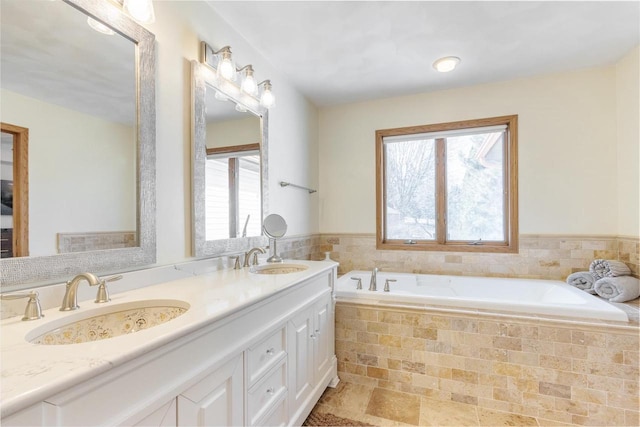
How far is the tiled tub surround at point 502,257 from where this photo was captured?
2465mm

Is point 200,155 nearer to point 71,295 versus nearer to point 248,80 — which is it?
point 248,80

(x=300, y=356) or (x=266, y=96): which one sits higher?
(x=266, y=96)

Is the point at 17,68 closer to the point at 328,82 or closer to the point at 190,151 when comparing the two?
the point at 190,151

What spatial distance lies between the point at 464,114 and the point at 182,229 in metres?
2.66

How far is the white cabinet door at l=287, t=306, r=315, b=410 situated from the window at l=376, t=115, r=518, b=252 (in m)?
1.60

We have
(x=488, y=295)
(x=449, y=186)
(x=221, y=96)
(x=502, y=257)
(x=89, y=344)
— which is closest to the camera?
(x=89, y=344)

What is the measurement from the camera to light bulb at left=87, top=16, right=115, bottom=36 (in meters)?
1.18

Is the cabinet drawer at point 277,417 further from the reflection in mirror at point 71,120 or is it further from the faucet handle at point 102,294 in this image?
the reflection in mirror at point 71,120

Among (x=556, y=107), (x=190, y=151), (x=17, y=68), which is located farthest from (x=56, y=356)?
(x=556, y=107)

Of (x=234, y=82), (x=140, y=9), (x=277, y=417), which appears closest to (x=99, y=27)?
(x=140, y=9)

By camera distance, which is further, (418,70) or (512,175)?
(512,175)

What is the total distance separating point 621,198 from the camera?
94.7 inches

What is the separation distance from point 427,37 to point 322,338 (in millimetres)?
2142

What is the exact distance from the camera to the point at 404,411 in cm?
186
